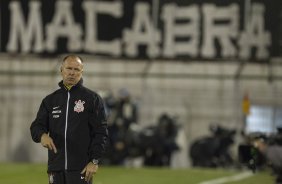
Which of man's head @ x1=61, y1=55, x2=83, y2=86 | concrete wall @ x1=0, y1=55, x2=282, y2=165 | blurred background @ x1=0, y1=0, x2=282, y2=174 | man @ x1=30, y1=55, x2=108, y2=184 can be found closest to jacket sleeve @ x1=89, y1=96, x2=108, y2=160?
man @ x1=30, y1=55, x2=108, y2=184

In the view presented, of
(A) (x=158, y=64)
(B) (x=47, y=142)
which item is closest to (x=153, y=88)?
(A) (x=158, y=64)

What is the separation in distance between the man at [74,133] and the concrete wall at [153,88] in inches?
663

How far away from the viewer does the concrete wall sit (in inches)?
956

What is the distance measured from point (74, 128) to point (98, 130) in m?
0.21

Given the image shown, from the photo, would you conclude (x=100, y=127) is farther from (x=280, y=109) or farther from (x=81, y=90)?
(x=280, y=109)

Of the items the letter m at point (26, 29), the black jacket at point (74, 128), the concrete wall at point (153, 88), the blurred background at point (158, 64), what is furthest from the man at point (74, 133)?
the letter m at point (26, 29)

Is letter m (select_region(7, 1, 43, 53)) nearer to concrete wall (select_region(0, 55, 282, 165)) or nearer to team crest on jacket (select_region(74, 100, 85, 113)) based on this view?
concrete wall (select_region(0, 55, 282, 165))

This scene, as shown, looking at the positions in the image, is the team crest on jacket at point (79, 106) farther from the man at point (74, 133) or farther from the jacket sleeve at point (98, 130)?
the jacket sleeve at point (98, 130)

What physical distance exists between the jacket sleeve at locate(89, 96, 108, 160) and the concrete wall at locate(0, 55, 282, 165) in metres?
16.8

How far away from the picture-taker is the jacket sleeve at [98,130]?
7242mm

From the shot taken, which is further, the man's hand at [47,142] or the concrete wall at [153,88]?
the concrete wall at [153,88]

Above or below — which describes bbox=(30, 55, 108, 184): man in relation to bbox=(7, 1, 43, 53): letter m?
below

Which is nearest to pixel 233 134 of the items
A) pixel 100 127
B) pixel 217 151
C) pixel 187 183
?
pixel 217 151

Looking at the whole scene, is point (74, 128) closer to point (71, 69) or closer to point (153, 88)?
point (71, 69)
